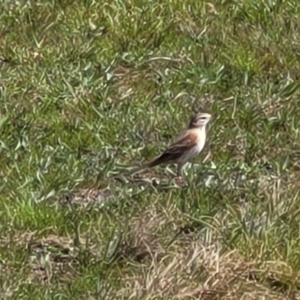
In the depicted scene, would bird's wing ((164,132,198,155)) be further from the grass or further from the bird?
the grass

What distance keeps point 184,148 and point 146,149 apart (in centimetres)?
56

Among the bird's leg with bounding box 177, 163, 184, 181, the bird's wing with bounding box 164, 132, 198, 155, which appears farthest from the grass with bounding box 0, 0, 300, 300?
the bird's wing with bounding box 164, 132, 198, 155

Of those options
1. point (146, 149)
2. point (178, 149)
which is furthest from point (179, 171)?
point (146, 149)

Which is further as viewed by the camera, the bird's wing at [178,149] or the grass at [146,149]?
the bird's wing at [178,149]

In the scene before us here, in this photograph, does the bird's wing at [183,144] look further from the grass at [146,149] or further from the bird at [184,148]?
the grass at [146,149]

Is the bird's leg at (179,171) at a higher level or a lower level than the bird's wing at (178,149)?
lower

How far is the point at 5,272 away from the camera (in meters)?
8.23

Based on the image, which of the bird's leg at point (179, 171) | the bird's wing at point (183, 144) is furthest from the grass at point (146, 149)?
the bird's wing at point (183, 144)

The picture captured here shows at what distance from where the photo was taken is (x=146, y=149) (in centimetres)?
1024

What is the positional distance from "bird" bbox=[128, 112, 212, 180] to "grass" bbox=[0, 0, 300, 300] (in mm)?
94

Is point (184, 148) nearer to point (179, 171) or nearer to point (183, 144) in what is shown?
point (183, 144)

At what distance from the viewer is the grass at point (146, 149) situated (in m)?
8.17

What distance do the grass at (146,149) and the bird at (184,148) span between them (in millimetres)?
94

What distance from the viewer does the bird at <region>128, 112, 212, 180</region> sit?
9711 millimetres
